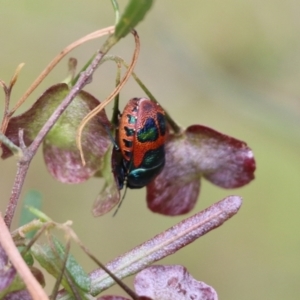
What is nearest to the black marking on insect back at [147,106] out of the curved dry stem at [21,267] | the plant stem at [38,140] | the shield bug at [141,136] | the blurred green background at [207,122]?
the shield bug at [141,136]

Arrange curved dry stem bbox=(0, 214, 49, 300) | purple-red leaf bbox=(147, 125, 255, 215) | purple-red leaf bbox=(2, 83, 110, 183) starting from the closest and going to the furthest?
curved dry stem bbox=(0, 214, 49, 300) < purple-red leaf bbox=(2, 83, 110, 183) < purple-red leaf bbox=(147, 125, 255, 215)

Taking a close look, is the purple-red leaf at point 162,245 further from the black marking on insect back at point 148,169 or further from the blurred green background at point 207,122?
the blurred green background at point 207,122

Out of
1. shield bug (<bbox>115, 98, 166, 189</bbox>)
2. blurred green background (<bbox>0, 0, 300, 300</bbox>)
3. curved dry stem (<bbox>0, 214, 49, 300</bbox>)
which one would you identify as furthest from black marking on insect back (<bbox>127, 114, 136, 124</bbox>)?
blurred green background (<bbox>0, 0, 300, 300</bbox>)

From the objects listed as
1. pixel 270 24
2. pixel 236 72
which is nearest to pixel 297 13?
pixel 270 24

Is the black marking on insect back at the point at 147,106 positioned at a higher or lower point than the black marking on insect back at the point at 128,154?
higher

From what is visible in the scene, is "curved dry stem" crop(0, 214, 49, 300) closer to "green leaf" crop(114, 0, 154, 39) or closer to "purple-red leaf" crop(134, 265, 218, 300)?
"purple-red leaf" crop(134, 265, 218, 300)

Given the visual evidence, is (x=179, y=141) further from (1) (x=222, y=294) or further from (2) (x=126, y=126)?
(1) (x=222, y=294)
